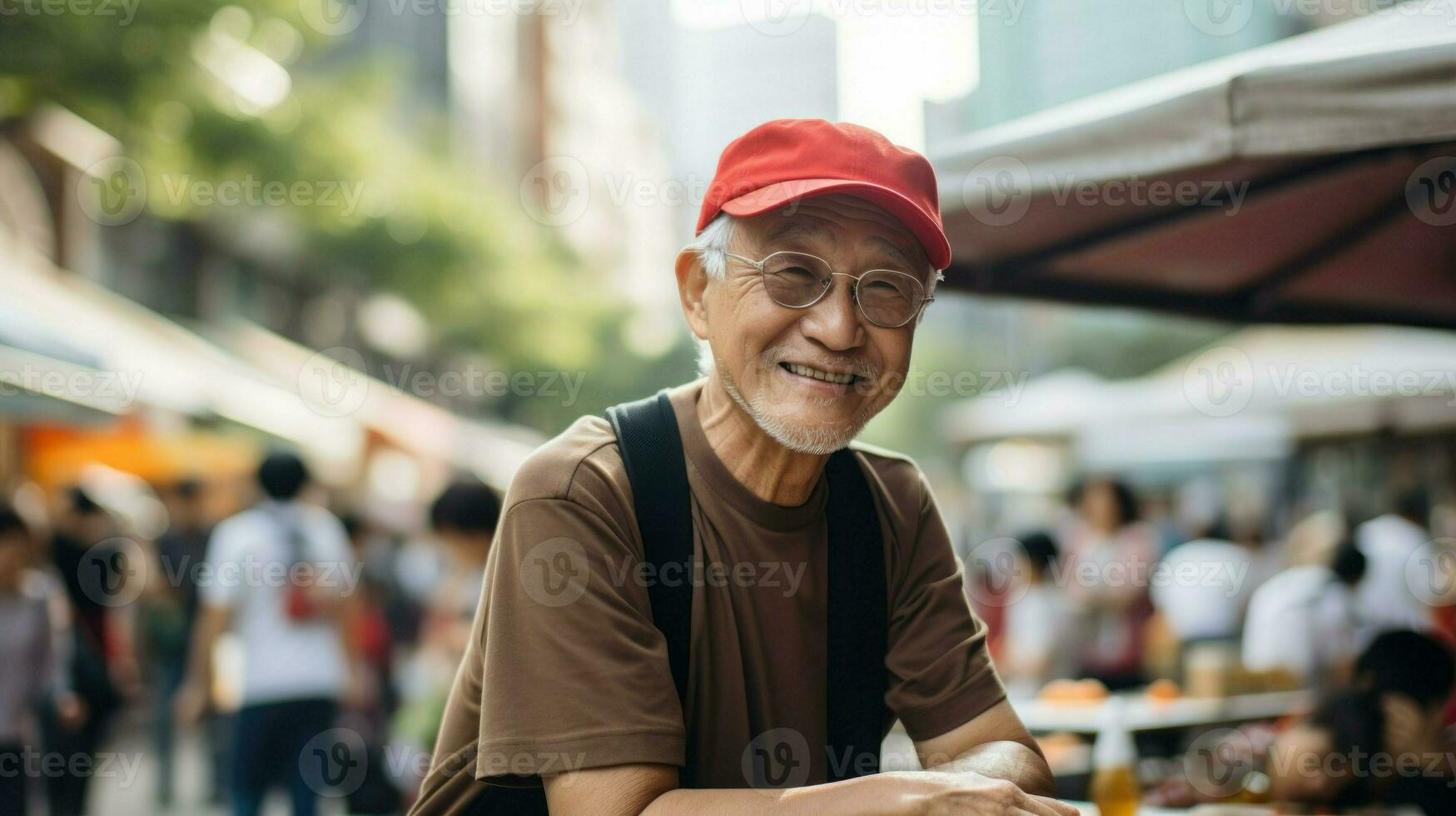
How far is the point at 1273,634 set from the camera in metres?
6.43

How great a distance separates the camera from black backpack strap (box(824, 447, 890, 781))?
214 centimetres

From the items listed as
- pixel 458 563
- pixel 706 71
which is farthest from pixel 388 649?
pixel 706 71

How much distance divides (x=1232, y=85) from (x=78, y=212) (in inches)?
695

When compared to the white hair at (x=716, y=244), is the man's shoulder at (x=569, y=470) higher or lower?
lower

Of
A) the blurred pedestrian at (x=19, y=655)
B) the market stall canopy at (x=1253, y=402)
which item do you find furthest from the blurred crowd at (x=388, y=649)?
the market stall canopy at (x=1253, y=402)

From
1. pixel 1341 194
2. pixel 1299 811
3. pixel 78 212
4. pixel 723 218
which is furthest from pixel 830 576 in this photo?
pixel 78 212

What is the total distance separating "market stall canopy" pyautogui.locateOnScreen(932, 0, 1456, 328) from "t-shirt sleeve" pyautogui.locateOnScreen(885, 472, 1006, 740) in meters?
1.22

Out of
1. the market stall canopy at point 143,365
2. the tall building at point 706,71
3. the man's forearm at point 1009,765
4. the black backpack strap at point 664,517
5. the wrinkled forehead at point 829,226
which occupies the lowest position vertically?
the man's forearm at point 1009,765

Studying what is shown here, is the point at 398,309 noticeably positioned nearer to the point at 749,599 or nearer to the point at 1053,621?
the point at 1053,621

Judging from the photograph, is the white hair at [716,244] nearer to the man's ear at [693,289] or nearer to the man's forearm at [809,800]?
the man's ear at [693,289]

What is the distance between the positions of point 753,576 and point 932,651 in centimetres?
38

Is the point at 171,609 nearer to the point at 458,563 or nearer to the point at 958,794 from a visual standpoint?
the point at 458,563

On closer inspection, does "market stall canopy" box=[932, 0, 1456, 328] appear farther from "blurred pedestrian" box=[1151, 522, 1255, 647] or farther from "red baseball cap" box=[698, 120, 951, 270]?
"blurred pedestrian" box=[1151, 522, 1255, 647]

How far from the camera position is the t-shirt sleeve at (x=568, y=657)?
5.80ft
